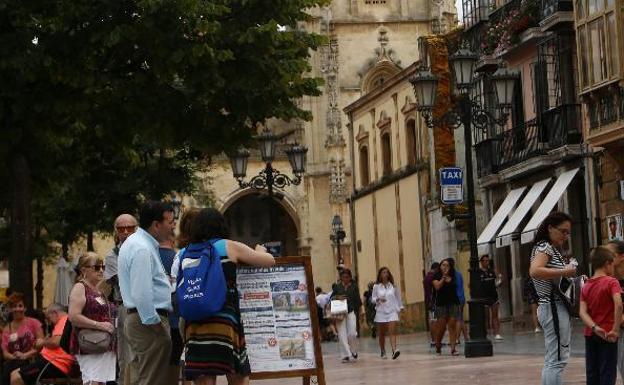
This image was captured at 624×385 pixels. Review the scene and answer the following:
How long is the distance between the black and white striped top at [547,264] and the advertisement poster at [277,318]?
1844 mm

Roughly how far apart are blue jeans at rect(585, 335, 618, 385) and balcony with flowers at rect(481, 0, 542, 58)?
2433 centimetres

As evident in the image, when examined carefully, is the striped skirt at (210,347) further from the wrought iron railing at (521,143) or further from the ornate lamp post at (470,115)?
the wrought iron railing at (521,143)

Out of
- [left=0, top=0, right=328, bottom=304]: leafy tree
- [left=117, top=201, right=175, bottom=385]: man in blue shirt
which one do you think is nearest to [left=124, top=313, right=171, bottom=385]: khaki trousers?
[left=117, top=201, right=175, bottom=385]: man in blue shirt

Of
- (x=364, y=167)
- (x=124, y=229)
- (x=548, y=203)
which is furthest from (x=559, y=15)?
(x=364, y=167)

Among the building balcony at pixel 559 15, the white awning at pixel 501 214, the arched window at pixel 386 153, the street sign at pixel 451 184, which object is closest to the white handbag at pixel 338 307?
the street sign at pixel 451 184

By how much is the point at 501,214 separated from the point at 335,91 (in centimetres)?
3772

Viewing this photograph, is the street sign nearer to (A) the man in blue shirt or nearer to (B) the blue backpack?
(A) the man in blue shirt

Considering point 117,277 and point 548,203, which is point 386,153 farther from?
point 117,277

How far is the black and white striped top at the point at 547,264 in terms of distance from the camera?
41.3ft

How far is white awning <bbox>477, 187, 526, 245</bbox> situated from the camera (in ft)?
127

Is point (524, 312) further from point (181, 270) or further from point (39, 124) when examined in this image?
point (181, 270)

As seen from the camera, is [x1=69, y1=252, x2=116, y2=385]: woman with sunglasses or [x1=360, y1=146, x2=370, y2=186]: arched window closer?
[x1=69, y1=252, x2=116, y2=385]: woman with sunglasses

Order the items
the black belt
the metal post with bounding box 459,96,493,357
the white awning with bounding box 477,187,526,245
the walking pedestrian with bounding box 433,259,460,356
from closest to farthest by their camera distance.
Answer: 1. the black belt
2. the metal post with bounding box 459,96,493,357
3. the walking pedestrian with bounding box 433,259,460,356
4. the white awning with bounding box 477,187,526,245

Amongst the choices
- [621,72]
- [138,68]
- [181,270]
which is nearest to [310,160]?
[621,72]
